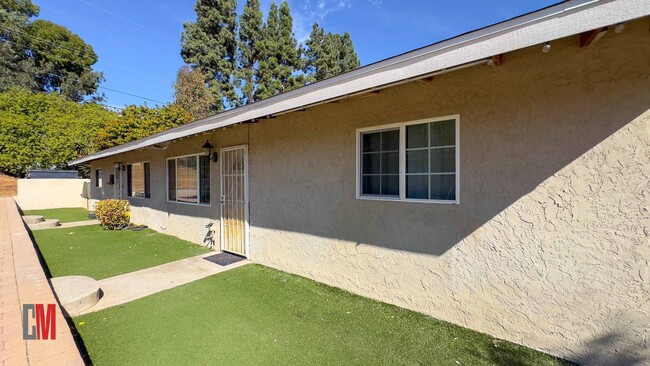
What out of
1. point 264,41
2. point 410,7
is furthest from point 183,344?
point 264,41

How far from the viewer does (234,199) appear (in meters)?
6.51

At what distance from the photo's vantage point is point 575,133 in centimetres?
267

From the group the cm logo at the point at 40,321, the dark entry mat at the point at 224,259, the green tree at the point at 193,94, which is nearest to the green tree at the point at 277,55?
the green tree at the point at 193,94

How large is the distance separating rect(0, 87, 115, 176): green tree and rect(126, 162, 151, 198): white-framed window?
47.6 ft

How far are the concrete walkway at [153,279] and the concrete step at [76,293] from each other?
9cm

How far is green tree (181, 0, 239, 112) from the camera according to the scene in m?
23.8

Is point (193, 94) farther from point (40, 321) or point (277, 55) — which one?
point (40, 321)

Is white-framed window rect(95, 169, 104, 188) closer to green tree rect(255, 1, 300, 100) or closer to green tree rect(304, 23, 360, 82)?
green tree rect(255, 1, 300, 100)

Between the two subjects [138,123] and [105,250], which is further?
[138,123]

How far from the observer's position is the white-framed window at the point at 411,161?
11.3 ft

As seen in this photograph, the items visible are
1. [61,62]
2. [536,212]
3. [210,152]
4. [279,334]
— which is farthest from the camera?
[61,62]

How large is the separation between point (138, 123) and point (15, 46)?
23803 mm

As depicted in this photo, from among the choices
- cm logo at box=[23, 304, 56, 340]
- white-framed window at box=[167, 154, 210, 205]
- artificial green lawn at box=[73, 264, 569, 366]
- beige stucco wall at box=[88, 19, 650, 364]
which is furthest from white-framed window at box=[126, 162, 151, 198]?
beige stucco wall at box=[88, 19, 650, 364]

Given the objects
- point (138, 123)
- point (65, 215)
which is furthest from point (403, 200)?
point (138, 123)
